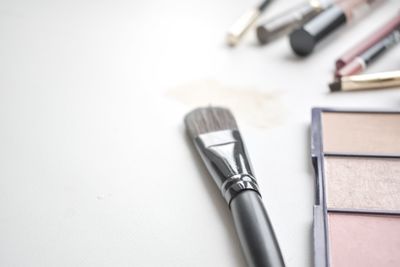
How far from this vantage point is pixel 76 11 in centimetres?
97

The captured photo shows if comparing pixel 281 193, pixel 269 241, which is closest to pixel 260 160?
pixel 281 193

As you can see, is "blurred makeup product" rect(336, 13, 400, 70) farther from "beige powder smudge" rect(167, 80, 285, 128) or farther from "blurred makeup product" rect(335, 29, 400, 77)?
"beige powder smudge" rect(167, 80, 285, 128)

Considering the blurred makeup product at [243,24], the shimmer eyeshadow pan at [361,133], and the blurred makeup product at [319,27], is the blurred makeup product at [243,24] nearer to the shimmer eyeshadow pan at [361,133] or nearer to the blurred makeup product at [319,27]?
the blurred makeup product at [319,27]

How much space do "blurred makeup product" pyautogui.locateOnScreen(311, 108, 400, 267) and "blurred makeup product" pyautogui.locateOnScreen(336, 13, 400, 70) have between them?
0.36 ft

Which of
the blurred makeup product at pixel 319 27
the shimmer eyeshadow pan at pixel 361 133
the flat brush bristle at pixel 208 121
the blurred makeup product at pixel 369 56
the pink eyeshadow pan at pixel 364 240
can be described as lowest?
the pink eyeshadow pan at pixel 364 240

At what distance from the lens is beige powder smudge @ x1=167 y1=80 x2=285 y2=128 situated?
0.76m

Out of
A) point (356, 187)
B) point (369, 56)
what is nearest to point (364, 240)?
point (356, 187)

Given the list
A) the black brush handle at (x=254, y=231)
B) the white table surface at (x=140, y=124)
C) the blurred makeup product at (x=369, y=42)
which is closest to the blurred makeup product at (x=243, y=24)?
the white table surface at (x=140, y=124)

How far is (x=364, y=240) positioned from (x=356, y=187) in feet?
0.26

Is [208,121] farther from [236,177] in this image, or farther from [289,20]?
[289,20]

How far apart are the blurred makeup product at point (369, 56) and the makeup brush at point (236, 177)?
0.20 metres

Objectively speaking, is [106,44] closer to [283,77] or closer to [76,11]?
[76,11]

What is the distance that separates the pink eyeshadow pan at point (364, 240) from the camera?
1.79 ft

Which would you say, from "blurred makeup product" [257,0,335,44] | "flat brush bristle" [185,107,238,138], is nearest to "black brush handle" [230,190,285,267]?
"flat brush bristle" [185,107,238,138]
